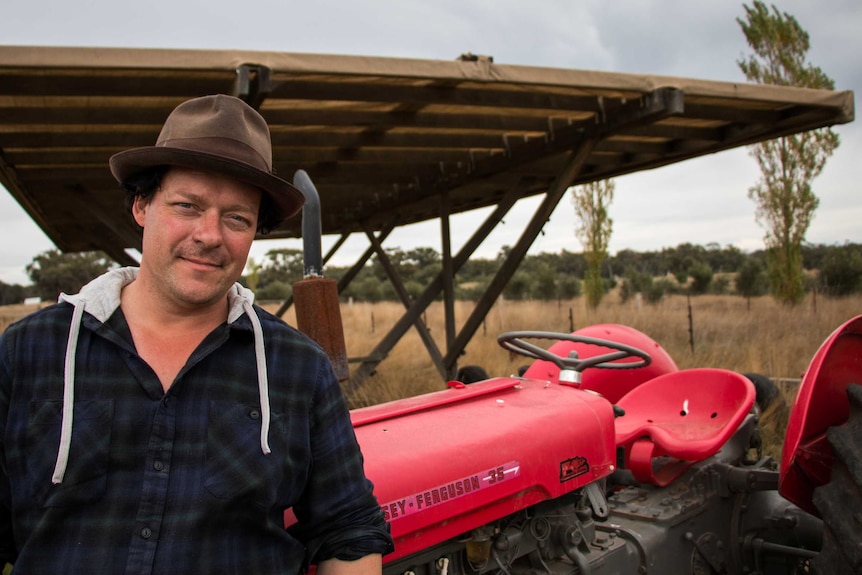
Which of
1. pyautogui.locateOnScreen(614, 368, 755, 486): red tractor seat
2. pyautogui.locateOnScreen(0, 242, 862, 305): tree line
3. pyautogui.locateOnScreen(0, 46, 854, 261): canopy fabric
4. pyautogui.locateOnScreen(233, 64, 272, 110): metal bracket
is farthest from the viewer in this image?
pyautogui.locateOnScreen(0, 242, 862, 305): tree line

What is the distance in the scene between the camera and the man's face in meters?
1.29

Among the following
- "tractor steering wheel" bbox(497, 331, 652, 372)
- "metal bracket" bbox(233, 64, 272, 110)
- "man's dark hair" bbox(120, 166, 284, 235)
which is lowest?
"tractor steering wheel" bbox(497, 331, 652, 372)

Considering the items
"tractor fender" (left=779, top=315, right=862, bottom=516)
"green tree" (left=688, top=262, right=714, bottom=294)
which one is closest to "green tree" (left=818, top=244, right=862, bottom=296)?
"green tree" (left=688, top=262, right=714, bottom=294)

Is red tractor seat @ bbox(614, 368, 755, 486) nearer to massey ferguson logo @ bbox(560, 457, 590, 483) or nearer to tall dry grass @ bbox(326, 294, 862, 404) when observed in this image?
massey ferguson logo @ bbox(560, 457, 590, 483)

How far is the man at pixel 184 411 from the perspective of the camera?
1.18m

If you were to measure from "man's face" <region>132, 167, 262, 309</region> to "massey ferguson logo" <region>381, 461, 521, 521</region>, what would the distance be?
72 centimetres

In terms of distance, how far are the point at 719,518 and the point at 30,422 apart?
257 cm

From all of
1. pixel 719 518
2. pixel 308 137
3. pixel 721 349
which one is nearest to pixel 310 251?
pixel 719 518

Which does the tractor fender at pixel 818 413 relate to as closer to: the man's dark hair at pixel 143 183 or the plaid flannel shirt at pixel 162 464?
the plaid flannel shirt at pixel 162 464

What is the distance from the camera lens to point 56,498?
1.16m

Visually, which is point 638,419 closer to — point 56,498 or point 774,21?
point 56,498

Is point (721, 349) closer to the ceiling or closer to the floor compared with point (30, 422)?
closer to the floor

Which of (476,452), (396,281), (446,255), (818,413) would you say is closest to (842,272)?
(396,281)

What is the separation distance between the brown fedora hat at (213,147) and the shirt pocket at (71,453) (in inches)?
17.7
